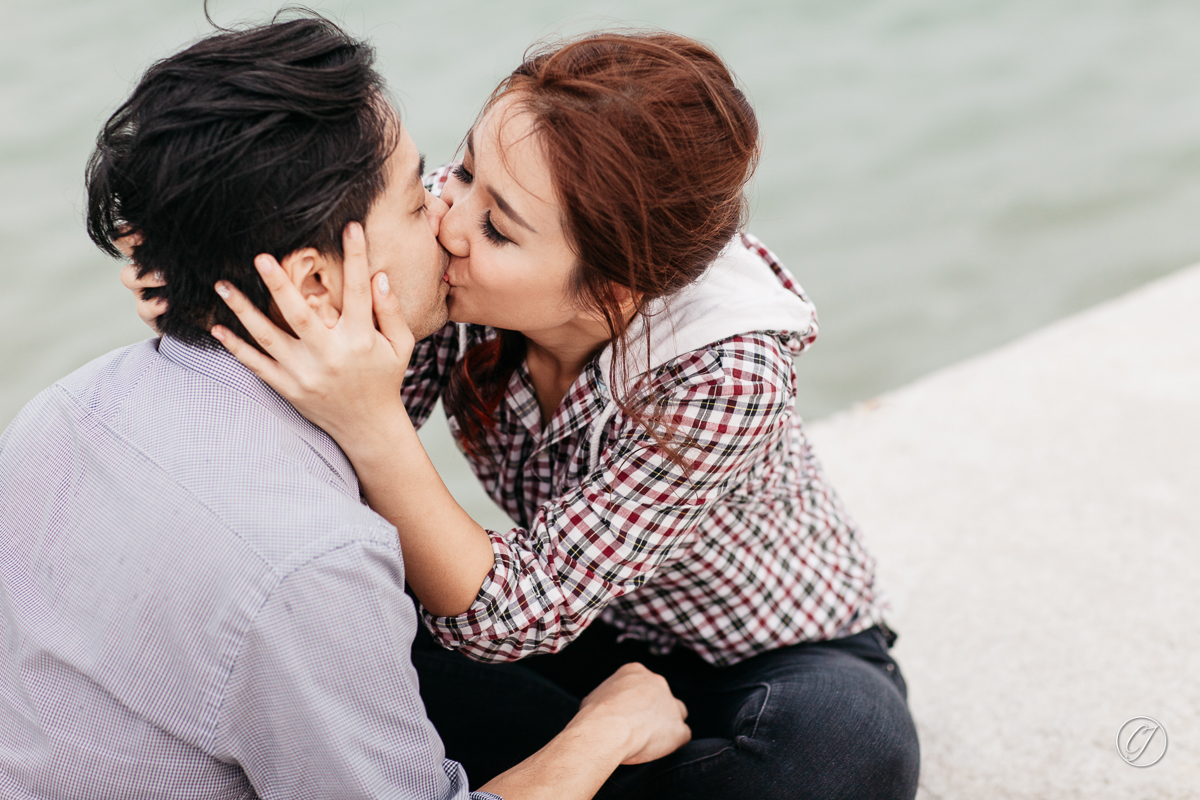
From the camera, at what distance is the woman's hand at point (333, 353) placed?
3.79ft

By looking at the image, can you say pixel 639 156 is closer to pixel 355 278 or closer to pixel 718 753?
pixel 355 278

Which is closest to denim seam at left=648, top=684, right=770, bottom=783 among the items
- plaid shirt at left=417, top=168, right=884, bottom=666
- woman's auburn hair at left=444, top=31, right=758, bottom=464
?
plaid shirt at left=417, top=168, right=884, bottom=666

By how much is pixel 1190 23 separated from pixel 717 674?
5.87 meters

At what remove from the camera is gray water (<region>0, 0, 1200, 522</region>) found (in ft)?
12.8

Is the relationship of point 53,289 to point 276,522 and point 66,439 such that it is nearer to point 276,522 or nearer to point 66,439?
point 66,439

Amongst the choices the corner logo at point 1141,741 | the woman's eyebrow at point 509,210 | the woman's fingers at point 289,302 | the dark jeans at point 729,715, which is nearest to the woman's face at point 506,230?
the woman's eyebrow at point 509,210

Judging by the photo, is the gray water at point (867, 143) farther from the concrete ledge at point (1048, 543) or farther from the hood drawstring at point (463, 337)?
the hood drawstring at point (463, 337)

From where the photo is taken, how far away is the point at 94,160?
124 cm

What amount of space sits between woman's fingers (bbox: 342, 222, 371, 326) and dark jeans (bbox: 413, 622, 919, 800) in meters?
0.69

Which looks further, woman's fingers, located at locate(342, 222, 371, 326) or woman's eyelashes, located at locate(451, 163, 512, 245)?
woman's eyelashes, located at locate(451, 163, 512, 245)

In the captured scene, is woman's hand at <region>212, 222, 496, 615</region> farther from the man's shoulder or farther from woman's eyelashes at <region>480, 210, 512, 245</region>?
woman's eyelashes at <region>480, 210, 512, 245</region>

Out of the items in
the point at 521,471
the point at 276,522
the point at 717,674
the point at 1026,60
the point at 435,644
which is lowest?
the point at 1026,60

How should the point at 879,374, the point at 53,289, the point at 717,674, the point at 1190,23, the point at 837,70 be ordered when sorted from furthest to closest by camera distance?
the point at 1190,23
the point at 837,70
the point at 53,289
the point at 879,374
the point at 717,674

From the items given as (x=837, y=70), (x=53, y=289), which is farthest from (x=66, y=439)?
(x=837, y=70)
